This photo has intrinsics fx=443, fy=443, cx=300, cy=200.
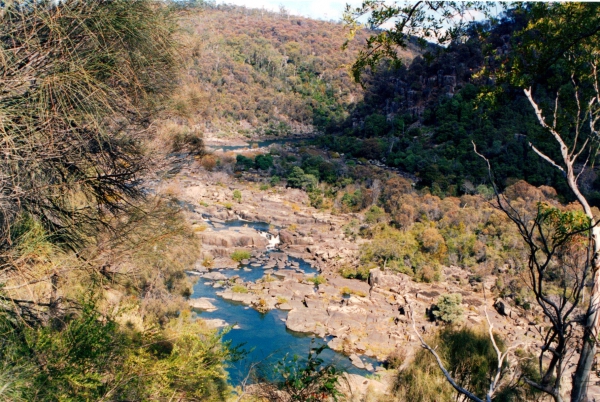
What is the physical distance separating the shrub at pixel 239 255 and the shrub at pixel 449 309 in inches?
337

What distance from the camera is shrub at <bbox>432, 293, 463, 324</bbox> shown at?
13.8 meters

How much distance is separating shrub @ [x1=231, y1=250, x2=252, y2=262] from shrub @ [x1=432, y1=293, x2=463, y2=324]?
856 cm

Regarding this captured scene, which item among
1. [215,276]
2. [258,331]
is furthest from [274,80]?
[258,331]

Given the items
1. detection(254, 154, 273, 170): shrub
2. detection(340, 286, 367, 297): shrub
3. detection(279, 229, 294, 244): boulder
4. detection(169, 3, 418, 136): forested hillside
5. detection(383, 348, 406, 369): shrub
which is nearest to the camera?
detection(383, 348, 406, 369): shrub

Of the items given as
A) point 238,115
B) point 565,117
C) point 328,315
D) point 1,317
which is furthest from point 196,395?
point 238,115

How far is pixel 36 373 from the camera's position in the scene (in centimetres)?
284

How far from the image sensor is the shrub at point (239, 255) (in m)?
19.3

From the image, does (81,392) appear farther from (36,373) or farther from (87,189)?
(87,189)

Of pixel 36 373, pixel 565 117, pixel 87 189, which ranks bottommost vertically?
pixel 36 373

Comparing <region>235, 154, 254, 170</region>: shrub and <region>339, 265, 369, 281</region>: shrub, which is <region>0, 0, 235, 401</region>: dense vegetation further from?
<region>235, 154, 254, 170</region>: shrub

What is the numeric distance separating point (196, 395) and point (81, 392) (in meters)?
1.19

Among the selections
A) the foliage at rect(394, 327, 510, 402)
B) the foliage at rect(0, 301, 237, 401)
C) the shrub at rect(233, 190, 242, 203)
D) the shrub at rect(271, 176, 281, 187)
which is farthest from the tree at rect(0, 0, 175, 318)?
the shrub at rect(271, 176, 281, 187)

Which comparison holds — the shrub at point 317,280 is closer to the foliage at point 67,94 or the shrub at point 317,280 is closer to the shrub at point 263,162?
the foliage at point 67,94

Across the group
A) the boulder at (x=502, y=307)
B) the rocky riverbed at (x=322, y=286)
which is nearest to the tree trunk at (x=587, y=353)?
the rocky riverbed at (x=322, y=286)
